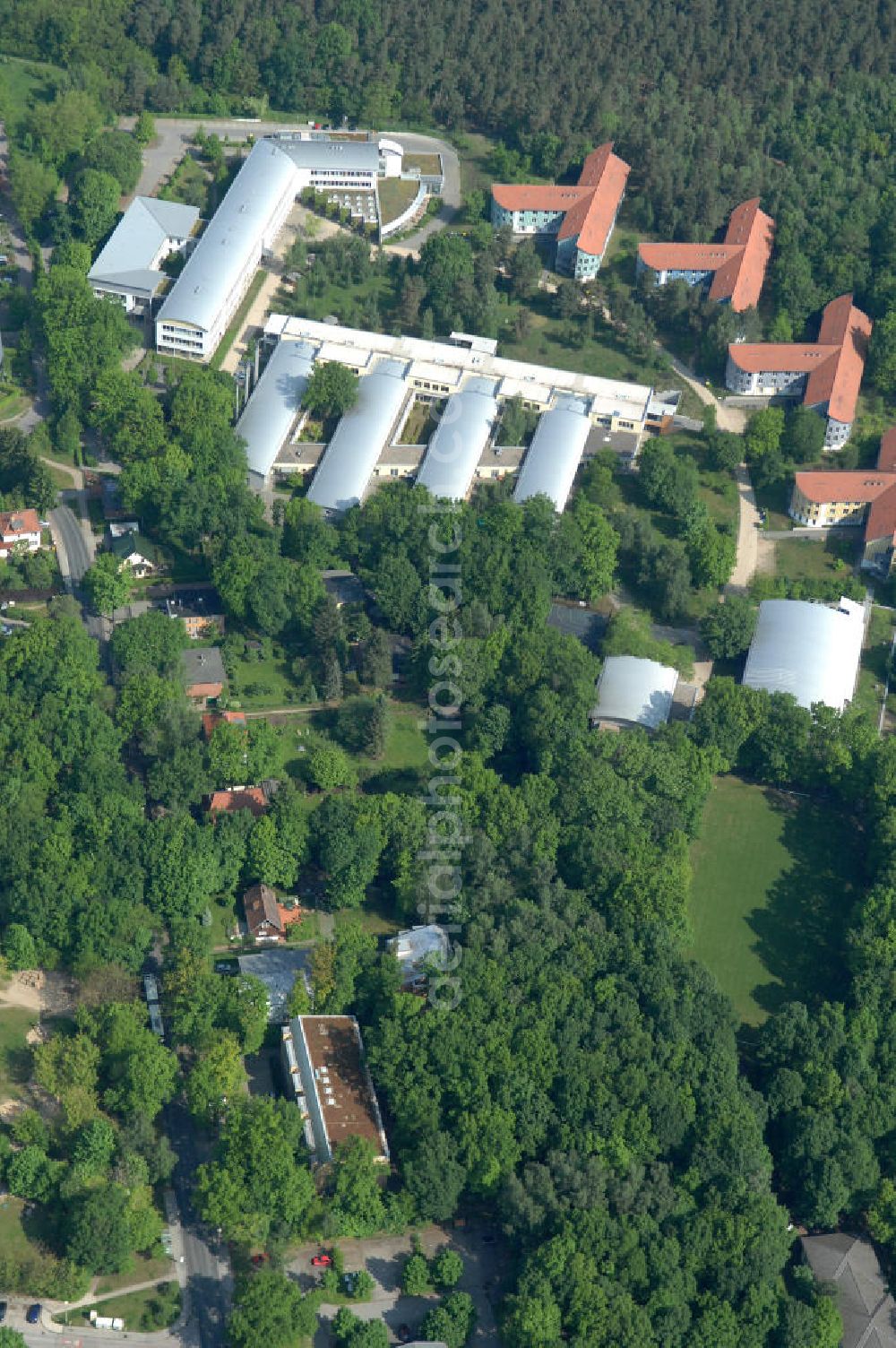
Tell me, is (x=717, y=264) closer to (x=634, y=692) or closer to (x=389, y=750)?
(x=634, y=692)

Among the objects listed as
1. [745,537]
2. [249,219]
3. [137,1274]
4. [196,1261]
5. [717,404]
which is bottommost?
[137,1274]

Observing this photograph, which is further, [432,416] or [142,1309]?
[432,416]

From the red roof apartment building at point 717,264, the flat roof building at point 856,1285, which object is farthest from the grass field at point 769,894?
the red roof apartment building at point 717,264

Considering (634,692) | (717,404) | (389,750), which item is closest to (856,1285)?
(634,692)

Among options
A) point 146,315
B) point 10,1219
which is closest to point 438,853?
point 10,1219

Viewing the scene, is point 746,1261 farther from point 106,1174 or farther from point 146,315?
point 146,315

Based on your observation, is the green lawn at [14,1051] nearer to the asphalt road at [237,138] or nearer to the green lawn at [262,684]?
the green lawn at [262,684]

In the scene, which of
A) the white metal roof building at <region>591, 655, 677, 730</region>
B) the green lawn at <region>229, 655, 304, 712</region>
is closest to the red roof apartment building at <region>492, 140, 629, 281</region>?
the white metal roof building at <region>591, 655, 677, 730</region>

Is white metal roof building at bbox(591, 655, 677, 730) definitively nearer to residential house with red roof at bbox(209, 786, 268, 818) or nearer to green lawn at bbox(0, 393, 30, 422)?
residential house with red roof at bbox(209, 786, 268, 818)
